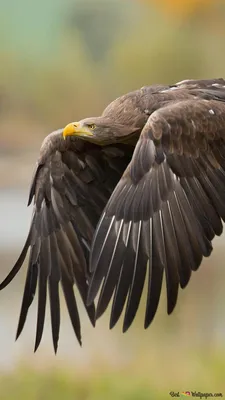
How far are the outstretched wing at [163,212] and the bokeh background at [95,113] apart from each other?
212 cm

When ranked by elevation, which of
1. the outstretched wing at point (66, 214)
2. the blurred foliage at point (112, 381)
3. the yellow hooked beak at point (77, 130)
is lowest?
the blurred foliage at point (112, 381)

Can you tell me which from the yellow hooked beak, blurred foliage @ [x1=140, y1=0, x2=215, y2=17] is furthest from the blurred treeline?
the yellow hooked beak

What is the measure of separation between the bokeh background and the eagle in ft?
4.92

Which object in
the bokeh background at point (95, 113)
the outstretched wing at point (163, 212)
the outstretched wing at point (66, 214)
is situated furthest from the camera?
the bokeh background at point (95, 113)

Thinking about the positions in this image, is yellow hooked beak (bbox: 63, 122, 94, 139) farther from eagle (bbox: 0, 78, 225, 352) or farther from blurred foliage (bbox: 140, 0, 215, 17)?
blurred foliage (bbox: 140, 0, 215, 17)

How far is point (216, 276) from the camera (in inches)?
226

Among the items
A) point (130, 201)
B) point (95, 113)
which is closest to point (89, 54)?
Result: point (95, 113)

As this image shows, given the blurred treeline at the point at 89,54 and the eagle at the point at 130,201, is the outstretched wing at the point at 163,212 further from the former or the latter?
the blurred treeline at the point at 89,54

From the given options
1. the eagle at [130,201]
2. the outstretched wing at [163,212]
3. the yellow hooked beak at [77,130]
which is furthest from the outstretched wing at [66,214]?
the outstretched wing at [163,212]

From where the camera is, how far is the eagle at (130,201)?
321cm

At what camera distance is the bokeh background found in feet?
18.2

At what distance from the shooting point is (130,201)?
3322 mm

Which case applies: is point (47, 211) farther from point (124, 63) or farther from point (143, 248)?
point (124, 63)

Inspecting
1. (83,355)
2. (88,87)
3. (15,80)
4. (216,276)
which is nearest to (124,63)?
(88,87)
